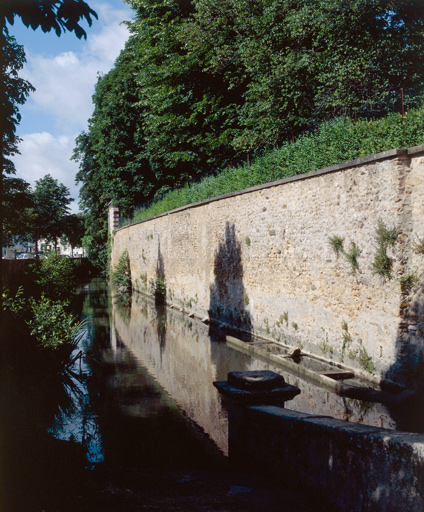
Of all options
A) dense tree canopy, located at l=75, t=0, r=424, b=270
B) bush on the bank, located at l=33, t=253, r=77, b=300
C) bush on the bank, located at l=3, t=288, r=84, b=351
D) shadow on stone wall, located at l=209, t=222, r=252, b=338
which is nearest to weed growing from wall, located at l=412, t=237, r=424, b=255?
dense tree canopy, located at l=75, t=0, r=424, b=270

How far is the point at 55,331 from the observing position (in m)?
9.39

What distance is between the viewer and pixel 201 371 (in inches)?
378

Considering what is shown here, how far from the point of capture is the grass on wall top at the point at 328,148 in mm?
8453

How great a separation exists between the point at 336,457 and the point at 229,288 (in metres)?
11.8

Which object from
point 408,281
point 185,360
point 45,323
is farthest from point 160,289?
point 408,281

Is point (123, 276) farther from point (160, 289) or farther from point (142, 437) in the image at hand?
point (142, 437)

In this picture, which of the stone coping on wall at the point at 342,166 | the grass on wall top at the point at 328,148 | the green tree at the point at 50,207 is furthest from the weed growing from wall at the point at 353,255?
the green tree at the point at 50,207

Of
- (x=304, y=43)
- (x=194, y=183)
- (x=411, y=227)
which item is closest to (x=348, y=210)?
(x=411, y=227)

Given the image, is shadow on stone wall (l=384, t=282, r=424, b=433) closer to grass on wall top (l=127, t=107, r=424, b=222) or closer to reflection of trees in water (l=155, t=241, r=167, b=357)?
grass on wall top (l=127, t=107, r=424, b=222)

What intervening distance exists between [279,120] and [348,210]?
733cm

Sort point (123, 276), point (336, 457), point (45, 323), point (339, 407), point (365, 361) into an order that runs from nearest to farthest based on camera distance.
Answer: point (336, 457) → point (339, 407) → point (365, 361) → point (45, 323) → point (123, 276)

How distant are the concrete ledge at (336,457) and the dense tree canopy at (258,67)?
10.0 m

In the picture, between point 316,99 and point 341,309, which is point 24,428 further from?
point 316,99

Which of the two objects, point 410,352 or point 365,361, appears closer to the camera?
point 410,352
